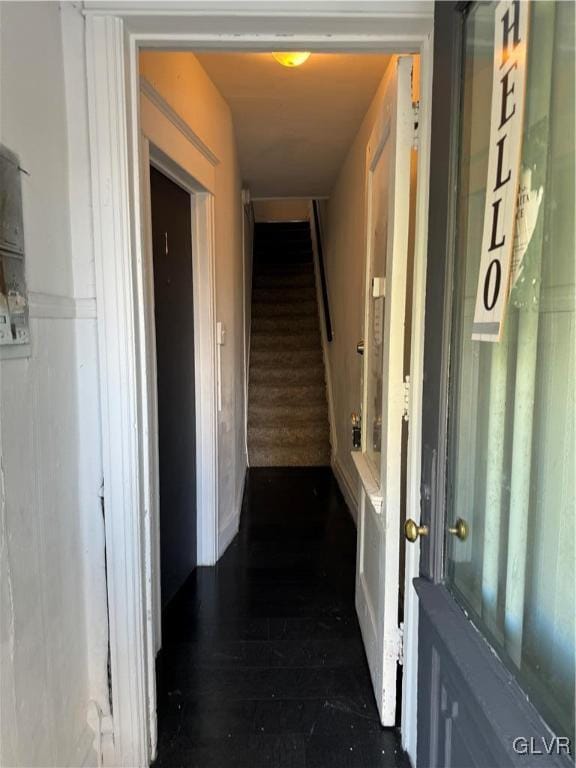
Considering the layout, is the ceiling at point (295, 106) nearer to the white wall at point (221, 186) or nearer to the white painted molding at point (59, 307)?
the white wall at point (221, 186)

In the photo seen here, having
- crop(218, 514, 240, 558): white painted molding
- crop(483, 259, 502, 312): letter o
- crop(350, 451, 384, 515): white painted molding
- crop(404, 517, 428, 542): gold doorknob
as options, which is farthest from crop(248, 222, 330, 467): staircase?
crop(483, 259, 502, 312): letter o

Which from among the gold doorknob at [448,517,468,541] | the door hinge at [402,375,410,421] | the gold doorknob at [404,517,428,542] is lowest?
the gold doorknob at [404,517,428,542]

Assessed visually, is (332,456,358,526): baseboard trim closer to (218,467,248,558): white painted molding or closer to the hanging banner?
(218,467,248,558): white painted molding

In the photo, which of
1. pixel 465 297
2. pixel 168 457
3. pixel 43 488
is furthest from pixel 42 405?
pixel 168 457

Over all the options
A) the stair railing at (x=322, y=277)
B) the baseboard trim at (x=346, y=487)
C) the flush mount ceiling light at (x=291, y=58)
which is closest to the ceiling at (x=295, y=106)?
the flush mount ceiling light at (x=291, y=58)

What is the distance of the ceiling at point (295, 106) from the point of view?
2.20 meters

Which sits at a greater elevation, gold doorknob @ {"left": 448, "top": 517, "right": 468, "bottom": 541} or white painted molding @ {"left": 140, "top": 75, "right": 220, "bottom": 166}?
white painted molding @ {"left": 140, "top": 75, "right": 220, "bottom": 166}

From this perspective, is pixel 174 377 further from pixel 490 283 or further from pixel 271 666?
pixel 490 283

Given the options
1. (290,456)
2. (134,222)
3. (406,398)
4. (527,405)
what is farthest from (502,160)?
(290,456)

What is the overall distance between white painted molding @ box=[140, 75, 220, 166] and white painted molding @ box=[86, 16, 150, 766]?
0.48m

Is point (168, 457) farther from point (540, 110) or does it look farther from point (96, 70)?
point (540, 110)

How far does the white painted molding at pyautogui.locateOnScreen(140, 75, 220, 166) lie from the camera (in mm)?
1687

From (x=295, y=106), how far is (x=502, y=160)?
215 cm

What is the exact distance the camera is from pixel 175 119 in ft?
6.50
